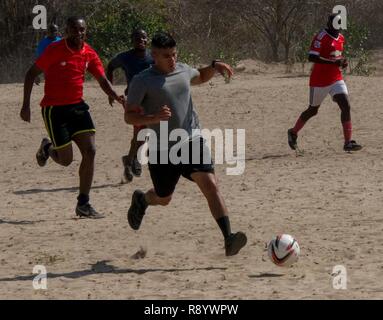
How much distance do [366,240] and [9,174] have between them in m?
6.11

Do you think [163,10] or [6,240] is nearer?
[6,240]

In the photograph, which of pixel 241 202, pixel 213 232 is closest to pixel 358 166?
pixel 241 202

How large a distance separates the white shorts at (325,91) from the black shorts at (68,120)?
15.0 feet

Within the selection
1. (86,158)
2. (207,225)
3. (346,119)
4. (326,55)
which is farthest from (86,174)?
(326,55)

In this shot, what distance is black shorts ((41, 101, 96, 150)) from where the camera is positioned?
10.3 meters

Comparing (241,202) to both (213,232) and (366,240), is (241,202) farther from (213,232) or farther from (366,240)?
(366,240)

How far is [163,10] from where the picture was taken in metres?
27.7

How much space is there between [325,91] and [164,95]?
6.22 m

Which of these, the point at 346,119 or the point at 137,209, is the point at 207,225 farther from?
the point at 346,119

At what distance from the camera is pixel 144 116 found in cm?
798

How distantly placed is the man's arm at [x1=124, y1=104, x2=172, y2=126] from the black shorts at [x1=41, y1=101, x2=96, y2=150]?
2.25 metres

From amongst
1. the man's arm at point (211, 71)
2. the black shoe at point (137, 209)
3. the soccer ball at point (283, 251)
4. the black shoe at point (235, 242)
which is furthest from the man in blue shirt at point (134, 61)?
the soccer ball at point (283, 251)

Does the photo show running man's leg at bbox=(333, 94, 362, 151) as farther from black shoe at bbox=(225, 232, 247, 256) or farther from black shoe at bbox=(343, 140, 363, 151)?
black shoe at bbox=(225, 232, 247, 256)

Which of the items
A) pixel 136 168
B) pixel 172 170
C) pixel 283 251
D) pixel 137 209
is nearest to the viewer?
pixel 283 251
